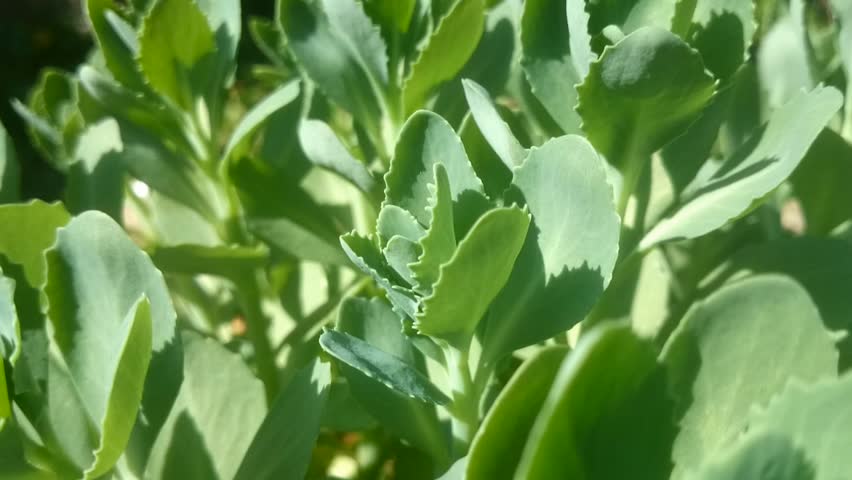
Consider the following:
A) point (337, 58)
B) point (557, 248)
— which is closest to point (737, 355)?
point (557, 248)

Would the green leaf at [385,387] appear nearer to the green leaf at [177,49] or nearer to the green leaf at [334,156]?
the green leaf at [334,156]

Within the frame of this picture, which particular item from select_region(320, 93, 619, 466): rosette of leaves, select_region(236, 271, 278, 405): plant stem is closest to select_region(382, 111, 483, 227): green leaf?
select_region(320, 93, 619, 466): rosette of leaves

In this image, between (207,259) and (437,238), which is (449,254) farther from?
(207,259)

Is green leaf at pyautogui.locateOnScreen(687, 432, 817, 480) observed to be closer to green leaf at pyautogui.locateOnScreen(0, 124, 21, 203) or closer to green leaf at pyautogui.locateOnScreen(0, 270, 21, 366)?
green leaf at pyautogui.locateOnScreen(0, 270, 21, 366)

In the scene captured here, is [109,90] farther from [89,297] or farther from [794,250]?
[794,250]

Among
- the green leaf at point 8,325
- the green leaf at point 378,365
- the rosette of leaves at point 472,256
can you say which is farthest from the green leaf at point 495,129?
the green leaf at point 8,325

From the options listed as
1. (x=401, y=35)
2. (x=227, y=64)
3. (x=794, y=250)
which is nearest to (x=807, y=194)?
(x=794, y=250)
